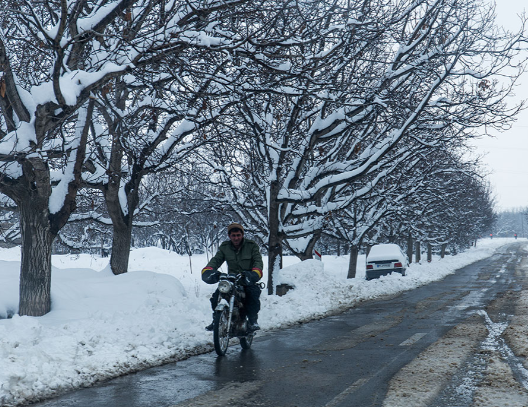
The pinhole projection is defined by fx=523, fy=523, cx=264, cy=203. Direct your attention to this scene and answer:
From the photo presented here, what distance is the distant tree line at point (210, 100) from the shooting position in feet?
24.1

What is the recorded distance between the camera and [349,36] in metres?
10.3

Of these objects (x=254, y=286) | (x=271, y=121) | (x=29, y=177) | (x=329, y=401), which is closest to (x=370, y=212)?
(x=271, y=121)

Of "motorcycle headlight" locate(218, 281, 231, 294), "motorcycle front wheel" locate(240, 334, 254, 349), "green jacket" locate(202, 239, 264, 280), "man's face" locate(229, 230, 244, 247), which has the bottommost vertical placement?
"motorcycle front wheel" locate(240, 334, 254, 349)

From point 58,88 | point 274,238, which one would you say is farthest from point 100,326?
point 274,238

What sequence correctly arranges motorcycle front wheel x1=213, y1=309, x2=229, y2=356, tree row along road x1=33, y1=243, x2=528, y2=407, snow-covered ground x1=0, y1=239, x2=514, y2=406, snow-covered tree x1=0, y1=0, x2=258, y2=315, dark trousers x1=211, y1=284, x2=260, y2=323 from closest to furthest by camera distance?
tree row along road x1=33, y1=243, x2=528, y2=407
snow-covered ground x1=0, y1=239, x2=514, y2=406
snow-covered tree x1=0, y1=0, x2=258, y2=315
motorcycle front wheel x1=213, y1=309, x2=229, y2=356
dark trousers x1=211, y1=284, x2=260, y2=323

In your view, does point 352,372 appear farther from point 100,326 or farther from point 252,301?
point 100,326

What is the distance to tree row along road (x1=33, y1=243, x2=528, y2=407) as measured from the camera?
491 centimetres

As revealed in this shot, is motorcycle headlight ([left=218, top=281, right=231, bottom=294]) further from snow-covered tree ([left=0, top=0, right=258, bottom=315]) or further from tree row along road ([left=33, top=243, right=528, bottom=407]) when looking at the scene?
snow-covered tree ([left=0, top=0, right=258, bottom=315])

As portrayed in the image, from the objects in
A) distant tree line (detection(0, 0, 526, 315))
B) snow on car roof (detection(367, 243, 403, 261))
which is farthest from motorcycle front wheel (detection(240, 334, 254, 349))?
snow on car roof (detection(367, 243, 403, 261))

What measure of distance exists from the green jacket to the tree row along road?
1267 mm

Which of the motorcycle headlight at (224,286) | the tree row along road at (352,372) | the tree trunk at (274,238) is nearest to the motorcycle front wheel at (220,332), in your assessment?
the tree row along road at (352,372)

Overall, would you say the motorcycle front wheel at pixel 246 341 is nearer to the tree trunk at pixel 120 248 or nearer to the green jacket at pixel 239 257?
the green jacket at pixel 239 257

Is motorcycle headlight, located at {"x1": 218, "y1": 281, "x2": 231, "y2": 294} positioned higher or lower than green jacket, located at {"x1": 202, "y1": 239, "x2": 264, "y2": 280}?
lower

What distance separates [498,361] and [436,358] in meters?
0.73
